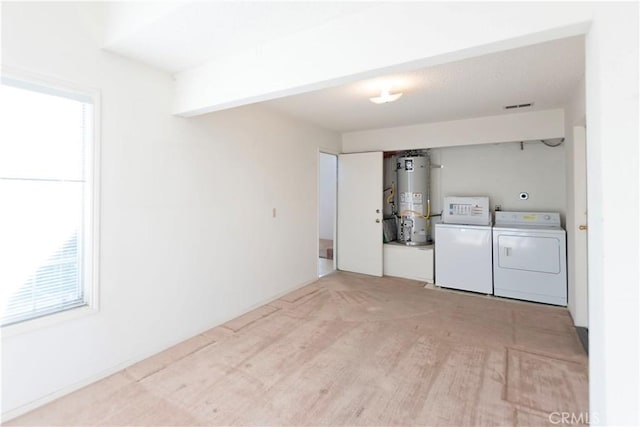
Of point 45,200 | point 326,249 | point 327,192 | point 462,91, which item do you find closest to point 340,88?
point 462,91

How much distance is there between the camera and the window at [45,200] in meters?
1.81

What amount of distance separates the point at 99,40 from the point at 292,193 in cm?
246

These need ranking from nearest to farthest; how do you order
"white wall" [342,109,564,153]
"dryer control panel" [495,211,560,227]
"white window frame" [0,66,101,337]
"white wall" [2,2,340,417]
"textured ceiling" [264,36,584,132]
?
"white wall" [2,2,340,417], "white window frame" [0,66,101,337], "textured ceiling" [264,36,584,132], "white wall" [342,109,564,153], "dryer control panel" [495,211,560,227]

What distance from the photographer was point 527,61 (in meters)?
2.39

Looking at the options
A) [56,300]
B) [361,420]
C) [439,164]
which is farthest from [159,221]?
[439,164]

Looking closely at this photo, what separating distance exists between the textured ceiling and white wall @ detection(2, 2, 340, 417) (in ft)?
2.62

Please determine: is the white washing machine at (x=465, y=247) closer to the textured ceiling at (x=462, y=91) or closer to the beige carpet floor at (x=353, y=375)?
the beige carpet floor at (x=353, y=375)

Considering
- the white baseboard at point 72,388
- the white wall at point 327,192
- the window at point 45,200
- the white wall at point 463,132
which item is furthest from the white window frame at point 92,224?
the white wall at point 327,192

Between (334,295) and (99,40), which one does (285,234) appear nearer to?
(334,295)

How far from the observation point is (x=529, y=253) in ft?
12.2

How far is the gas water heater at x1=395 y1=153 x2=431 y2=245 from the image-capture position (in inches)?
188

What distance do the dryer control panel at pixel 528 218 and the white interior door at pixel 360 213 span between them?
1689mm
